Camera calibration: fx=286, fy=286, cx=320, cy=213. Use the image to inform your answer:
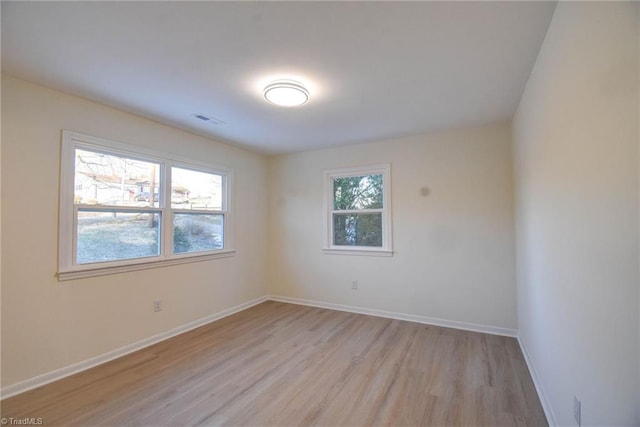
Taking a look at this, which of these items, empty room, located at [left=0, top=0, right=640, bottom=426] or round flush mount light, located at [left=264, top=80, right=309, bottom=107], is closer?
empty room, located at [left=0, top=0, right=640, bottom=426]

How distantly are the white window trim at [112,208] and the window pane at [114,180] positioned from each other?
63mm

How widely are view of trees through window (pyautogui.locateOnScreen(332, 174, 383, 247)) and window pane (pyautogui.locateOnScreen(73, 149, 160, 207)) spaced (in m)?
2.47

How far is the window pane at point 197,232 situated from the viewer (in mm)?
3539

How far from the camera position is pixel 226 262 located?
163 inches

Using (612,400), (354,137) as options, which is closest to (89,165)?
(354,137)

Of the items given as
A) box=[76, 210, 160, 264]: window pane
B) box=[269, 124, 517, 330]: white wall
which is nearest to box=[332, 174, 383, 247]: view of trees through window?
box=[269, 124, 517, 330]: white wall

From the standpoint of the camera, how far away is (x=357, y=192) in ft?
14.2

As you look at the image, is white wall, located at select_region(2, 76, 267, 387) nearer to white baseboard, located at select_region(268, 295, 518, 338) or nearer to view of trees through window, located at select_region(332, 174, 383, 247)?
white baseboard, located at select_region(268, 295, 518, 338)

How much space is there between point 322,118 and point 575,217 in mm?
2430

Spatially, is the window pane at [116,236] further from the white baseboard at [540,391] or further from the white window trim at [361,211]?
the white baseboard at [540,391]

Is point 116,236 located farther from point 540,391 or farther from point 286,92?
point 540,391

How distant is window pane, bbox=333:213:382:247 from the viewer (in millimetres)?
4152

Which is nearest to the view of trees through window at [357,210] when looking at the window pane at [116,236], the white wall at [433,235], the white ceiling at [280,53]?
the white wall at [433,235]

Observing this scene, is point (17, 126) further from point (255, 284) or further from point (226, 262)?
point (255, 284)
